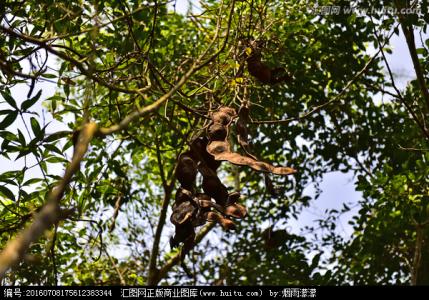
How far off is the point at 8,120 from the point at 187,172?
98 cm

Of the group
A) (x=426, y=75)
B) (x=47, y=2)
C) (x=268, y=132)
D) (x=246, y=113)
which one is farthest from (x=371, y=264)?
(x=47, y=2)

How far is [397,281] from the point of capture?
553cm

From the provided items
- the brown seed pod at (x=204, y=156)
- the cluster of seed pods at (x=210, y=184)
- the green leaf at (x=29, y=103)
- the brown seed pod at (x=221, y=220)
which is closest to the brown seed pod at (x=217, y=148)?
the cluster of seed pods at (x=210, y=184)

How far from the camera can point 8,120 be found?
2742mm

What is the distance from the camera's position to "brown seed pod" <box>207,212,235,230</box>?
2.11 meters

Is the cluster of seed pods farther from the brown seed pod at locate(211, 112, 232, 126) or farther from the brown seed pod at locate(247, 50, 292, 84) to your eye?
the brown seed pod at locate(247, 50, 292, 84)

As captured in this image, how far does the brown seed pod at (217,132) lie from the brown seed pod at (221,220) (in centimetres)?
30

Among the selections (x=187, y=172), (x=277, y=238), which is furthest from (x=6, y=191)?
(x=277, y=238)

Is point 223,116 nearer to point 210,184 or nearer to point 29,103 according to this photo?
point 210,184

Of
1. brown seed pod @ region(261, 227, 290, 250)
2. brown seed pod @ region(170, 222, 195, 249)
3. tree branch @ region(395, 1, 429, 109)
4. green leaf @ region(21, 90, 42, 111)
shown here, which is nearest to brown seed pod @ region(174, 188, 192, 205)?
brown seed pod @ region(170, 222, 195, 249)

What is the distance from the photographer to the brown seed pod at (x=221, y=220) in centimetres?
211

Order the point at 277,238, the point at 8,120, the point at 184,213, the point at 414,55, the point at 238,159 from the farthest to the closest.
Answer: the point at 277,238 → the point at 414,55 → the point at 8,120 → the point at 184,213 → the point at 238,159

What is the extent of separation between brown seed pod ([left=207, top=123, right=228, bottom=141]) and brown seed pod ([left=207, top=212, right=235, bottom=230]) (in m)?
0.30

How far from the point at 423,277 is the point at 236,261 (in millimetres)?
2050
